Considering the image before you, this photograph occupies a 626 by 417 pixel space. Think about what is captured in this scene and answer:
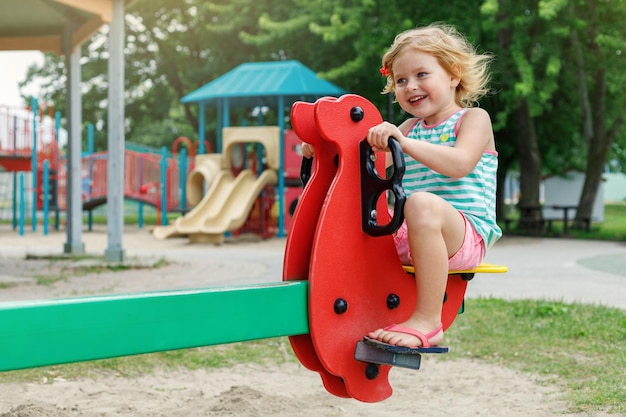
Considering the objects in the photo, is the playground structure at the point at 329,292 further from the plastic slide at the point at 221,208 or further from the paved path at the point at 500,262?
the plastic slide at the point at 221,208

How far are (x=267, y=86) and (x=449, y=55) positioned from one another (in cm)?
1128

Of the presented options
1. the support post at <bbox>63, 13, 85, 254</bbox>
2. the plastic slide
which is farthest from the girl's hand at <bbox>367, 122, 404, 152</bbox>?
the plastic slide

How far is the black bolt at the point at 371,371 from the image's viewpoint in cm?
197

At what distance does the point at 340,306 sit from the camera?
6.13 feet

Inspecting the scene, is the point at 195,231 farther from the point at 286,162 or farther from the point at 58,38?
the point at 58,38

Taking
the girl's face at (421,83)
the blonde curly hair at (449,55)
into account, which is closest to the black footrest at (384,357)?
the girl's face at (421,83)

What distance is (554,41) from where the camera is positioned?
12.1 m

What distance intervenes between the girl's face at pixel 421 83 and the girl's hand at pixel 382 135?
25 centimetres

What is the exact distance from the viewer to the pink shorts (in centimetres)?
201

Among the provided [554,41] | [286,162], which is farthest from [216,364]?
[554,41]

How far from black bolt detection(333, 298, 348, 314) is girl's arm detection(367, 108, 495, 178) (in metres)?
0.39

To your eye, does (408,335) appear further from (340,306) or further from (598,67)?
(598,67)

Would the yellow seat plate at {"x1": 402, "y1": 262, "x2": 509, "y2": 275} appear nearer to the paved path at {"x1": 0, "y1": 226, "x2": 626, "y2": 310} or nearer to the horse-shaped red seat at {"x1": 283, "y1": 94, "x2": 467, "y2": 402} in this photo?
the horse-shaped red seat at {"x1": 283, "y1": 94, "x2": 467, "y2": 402}

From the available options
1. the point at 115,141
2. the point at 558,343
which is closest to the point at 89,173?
the point at 115,141
